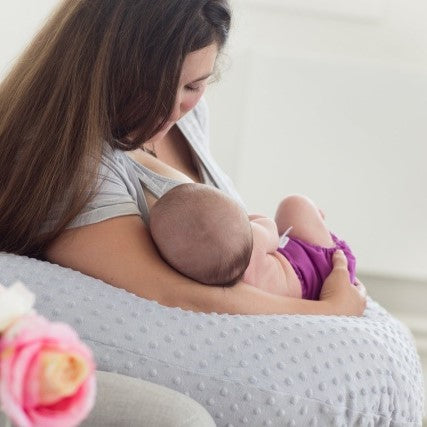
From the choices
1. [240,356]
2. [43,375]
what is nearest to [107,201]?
[240,356]

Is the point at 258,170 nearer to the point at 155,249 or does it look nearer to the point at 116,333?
the point at 155,249

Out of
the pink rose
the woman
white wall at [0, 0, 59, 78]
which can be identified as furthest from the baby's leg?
white wall at [0, 0, 59, 78]

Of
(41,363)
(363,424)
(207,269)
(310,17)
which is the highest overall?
(310,17)

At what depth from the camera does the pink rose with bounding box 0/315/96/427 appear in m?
0.54

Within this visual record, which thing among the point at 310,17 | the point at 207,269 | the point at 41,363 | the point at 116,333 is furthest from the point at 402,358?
the point at 310,17

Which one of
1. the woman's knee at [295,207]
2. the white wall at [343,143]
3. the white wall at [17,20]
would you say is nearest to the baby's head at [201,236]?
the woman's knee at [295,207]

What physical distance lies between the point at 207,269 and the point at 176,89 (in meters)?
0.29

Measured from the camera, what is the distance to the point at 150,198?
1632 millimetres

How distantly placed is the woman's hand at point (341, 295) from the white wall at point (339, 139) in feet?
4.16

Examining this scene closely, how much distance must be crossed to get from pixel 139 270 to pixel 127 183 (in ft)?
0.67

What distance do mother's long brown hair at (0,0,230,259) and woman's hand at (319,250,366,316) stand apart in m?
0.39

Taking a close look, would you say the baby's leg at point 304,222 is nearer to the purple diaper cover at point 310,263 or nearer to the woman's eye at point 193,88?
the purple diaper cover at point 310,263

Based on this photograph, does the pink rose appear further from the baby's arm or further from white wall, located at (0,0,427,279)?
white wall, located at (0,0,427,279)

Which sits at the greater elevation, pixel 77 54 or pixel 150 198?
pixel 77 54
